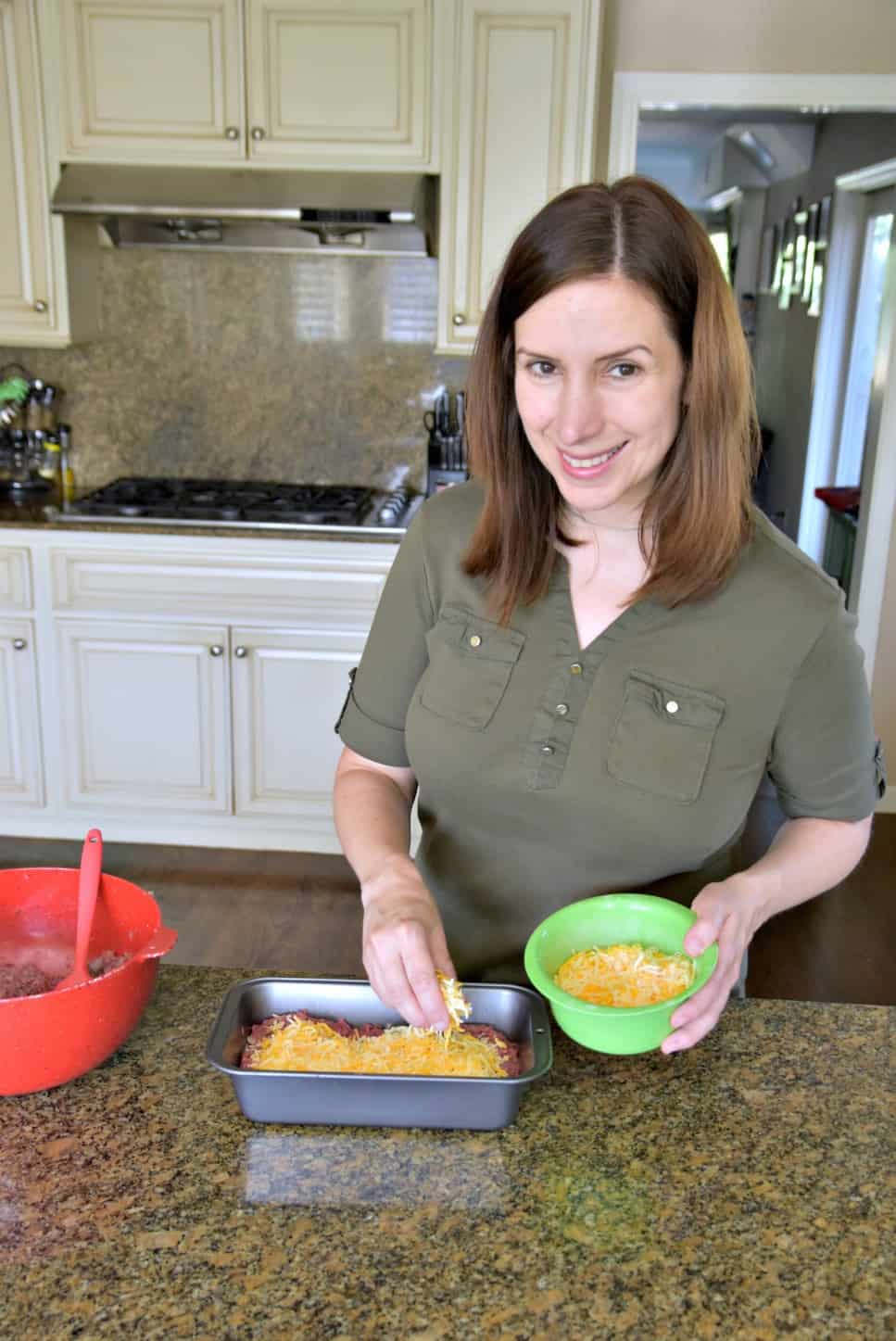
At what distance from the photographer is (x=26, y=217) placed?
3.20m

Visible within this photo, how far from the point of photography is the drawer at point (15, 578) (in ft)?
10.5

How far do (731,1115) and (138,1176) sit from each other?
1.59 feet

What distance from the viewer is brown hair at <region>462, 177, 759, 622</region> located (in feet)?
3.80

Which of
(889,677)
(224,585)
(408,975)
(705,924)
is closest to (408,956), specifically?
(408,975)

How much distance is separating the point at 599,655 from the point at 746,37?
8.96 feet

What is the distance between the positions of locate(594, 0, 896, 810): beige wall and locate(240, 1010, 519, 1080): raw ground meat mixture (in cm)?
294

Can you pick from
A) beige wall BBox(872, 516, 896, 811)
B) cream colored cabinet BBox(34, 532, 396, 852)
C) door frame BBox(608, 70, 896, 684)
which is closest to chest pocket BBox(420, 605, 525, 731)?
cream colored cabinet BBox(34, 532, 396, 852)

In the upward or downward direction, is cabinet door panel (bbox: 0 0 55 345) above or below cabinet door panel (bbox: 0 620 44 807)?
above

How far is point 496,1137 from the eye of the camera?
3.33 ft

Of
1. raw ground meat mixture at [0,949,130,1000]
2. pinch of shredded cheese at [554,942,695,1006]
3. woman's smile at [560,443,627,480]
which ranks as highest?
woman's smile at [560,443,627,480]

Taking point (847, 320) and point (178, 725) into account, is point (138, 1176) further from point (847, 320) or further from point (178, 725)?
point (847, 320)

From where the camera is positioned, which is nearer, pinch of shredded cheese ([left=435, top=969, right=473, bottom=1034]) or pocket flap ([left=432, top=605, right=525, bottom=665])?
pinch of shredded cheese ([left=435, top=969, right=473, bottom=1034])

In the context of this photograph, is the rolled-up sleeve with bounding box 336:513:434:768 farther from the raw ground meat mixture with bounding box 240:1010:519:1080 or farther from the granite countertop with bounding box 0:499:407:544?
the granite countertop with bounding box 0:499:407:544

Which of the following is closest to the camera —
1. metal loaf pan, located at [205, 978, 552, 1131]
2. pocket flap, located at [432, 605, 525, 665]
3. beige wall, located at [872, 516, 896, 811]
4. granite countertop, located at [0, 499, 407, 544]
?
metal loaf pan, located at [205, 978, 552, 1131]
